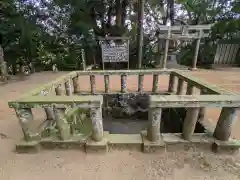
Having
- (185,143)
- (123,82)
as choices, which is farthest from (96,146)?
(123,82)

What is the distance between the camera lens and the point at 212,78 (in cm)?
486

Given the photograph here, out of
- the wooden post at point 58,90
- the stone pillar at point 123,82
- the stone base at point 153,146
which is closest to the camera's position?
the stone base at point 153,146

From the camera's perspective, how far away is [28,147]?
169cm

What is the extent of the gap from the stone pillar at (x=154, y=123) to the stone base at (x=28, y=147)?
111 cm

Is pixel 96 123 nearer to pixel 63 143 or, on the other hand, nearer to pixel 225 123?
pixel 63 143

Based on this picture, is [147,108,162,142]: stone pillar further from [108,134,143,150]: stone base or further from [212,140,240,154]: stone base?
[212,140,240,154]: stone base

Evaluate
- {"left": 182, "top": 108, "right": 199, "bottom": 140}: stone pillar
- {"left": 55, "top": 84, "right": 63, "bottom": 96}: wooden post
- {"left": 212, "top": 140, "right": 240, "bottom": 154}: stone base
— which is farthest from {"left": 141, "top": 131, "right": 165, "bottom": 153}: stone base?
{"left": 55, "top": 84, "right": 63, "bottom": 96}: wooden post

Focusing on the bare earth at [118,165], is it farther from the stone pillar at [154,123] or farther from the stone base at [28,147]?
the stone pillar at [154,123]

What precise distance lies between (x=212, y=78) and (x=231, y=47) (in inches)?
136

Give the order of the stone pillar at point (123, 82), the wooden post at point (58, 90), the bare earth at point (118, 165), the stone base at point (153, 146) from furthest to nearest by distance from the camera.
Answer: the stone pillar at point (123, 82)
the wooden post at point (58, 90)
the stone base at point (153, 146)
the bare earth at point (118, 165)

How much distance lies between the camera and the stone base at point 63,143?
1.73m

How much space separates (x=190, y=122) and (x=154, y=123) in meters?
0.34

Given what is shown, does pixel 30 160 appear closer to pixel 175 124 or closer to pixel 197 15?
pixel 175 124

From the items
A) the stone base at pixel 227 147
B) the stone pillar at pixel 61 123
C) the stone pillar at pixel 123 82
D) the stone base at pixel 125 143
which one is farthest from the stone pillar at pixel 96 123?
the stone pillar at pixel 123 82
